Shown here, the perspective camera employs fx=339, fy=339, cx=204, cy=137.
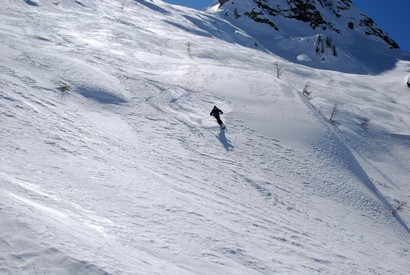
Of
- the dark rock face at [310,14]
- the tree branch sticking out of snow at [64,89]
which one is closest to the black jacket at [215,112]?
the tree branch sticking out of snow at [64,89]

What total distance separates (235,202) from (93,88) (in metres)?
6.45

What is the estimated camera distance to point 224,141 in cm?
1010

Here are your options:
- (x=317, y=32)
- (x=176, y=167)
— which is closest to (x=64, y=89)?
(x=176, y=167)

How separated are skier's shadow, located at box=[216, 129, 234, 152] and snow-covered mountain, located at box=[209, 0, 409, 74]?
25806mm

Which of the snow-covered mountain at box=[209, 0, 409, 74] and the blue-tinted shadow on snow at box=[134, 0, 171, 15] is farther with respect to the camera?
the snow-covered mountain at box=[209, 0, 409, 74]

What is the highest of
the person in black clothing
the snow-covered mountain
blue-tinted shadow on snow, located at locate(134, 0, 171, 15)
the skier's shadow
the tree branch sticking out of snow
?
the snow-covered mountain

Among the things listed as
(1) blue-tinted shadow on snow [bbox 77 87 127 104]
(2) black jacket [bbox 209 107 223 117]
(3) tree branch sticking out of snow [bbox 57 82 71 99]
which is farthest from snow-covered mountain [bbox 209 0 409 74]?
(3) tree branch sticking out of snow [bbox 57 82 71 99]

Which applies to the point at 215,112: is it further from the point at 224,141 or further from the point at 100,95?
the point at 100,95

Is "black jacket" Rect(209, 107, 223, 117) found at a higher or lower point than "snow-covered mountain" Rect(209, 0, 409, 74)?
lower

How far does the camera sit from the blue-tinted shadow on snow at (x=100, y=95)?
10.5m

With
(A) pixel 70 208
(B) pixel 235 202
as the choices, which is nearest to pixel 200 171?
(B) pixel 235 202

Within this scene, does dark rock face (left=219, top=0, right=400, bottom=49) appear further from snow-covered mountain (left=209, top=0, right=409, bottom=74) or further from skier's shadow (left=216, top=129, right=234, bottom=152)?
skier's shadow (left=216, top=129, right=234, bottom=152)

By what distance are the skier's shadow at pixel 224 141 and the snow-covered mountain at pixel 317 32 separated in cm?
2581

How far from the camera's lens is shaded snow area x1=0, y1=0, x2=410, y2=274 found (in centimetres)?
418
